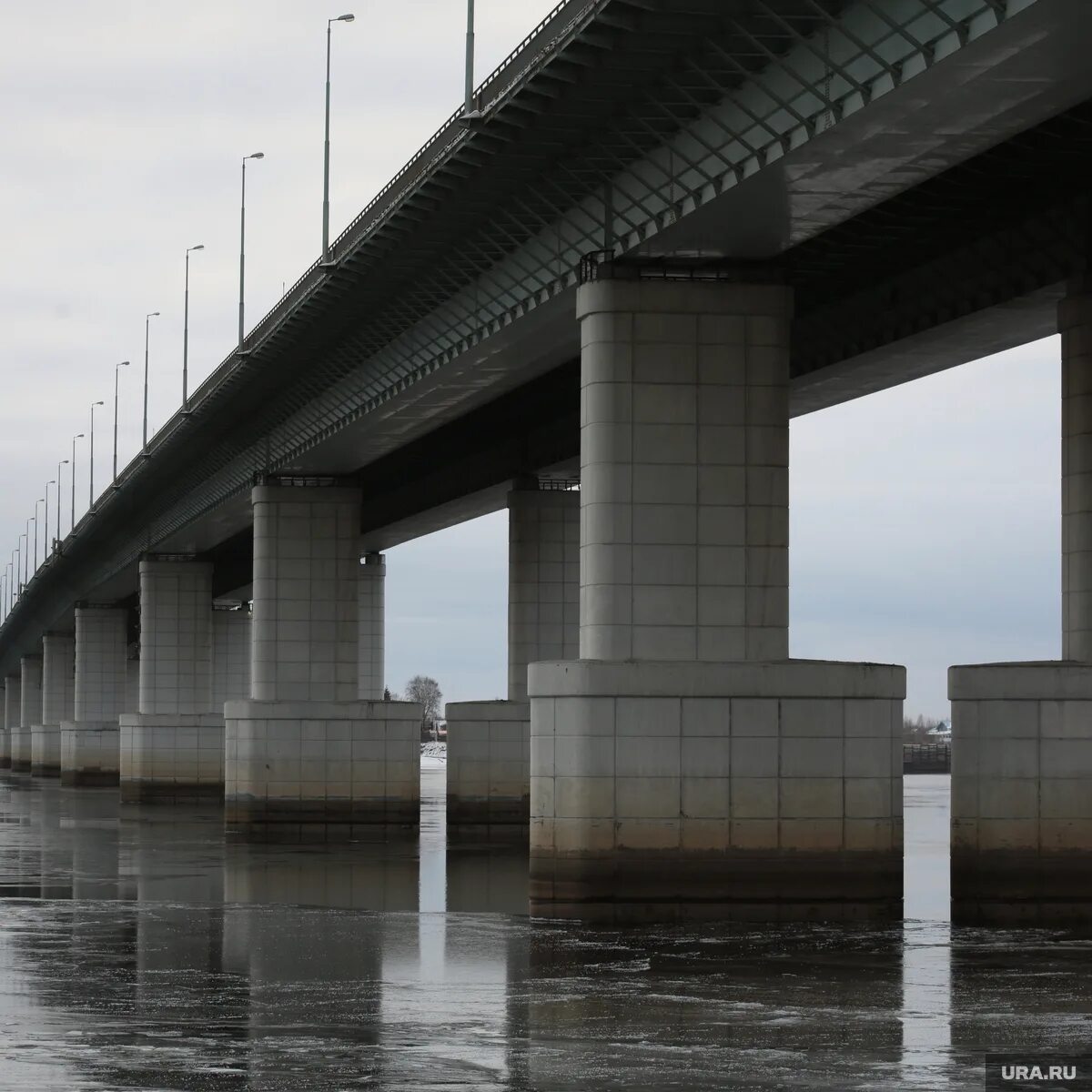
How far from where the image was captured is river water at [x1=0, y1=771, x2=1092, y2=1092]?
19547 mm

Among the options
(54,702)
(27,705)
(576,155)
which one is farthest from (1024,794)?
(27,705)

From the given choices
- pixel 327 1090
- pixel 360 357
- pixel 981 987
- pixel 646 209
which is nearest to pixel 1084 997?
pixel 981 987

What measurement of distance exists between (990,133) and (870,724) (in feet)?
32.9

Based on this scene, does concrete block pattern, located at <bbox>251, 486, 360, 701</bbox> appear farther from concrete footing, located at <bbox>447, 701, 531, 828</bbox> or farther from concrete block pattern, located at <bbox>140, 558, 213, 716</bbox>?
concrete block pattern, located at <bbox>140, 558, 213, 716</bbox>

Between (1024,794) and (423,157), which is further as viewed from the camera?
(423,157)

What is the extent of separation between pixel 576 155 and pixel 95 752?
86060 mm

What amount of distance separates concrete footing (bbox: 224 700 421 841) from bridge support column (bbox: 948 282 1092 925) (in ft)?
99.9

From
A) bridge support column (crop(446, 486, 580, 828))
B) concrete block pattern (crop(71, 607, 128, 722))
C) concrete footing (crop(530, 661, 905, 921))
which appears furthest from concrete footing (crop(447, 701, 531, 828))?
concrete block pattern (crop(71, 607, 128, 722))

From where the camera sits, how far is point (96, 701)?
121 meters

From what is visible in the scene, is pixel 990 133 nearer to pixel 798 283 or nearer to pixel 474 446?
pixel 798 283

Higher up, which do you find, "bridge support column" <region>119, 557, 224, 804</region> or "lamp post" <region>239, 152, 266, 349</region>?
"lamp post" <region>239, 152, 266, 349</region>

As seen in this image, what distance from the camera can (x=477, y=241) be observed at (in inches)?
1678

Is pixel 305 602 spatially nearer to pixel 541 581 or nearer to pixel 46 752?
pixel 541 581

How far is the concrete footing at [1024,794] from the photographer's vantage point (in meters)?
35.7
